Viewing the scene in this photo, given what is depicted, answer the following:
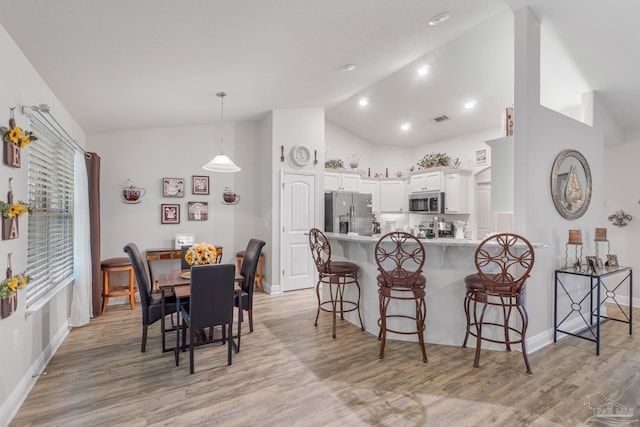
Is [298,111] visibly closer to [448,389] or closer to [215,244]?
[215,244]

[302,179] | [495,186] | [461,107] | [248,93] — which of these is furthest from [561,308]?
[248,93]

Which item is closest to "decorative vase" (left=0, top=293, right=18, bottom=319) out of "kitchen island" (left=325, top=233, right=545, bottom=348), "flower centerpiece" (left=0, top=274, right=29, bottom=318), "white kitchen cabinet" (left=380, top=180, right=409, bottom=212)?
"flower centerpiece" (left=0, top=274, right=29, bottom=318)

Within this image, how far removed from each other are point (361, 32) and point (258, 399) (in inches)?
125

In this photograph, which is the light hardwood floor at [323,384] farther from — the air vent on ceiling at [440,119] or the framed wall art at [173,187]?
the air vent on ceiling at [440,119]

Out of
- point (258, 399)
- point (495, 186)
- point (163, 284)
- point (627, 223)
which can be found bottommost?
point (258, 399)

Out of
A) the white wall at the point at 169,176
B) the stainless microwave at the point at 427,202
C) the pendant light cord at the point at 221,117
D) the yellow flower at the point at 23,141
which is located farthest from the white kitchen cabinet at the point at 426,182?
the yellow flower at the point at 23,141

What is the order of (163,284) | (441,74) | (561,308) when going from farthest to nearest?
(441,74), (561,308), (163,284)

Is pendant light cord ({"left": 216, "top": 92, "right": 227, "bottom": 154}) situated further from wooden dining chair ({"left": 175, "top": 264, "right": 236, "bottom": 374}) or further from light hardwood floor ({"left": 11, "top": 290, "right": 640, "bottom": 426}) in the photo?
light hardwood floor ({"left": 11, "top": 290, "right": 640, "bottom": 426})

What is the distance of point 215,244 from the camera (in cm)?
557

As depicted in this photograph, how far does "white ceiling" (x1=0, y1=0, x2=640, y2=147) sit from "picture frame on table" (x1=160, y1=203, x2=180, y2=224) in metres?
1.24

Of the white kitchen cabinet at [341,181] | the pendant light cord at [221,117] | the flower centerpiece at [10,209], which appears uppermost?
the pendant light cord at [221,117]

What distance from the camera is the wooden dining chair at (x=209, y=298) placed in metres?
2.61

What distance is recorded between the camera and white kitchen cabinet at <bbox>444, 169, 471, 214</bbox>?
6.16 meters

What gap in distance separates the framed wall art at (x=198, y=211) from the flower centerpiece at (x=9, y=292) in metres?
3.22
